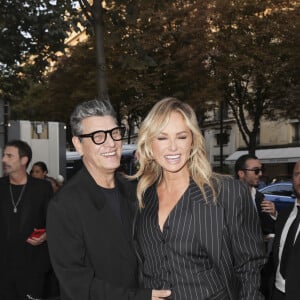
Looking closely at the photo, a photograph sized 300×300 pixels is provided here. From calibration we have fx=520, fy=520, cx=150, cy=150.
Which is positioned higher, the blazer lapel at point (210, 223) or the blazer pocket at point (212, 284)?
the blazer lapel at point (210, 223)

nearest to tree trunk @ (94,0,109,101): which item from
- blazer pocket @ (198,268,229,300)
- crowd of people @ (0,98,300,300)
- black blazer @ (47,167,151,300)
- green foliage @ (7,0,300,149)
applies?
crowd of people @ (0,98,300,300)

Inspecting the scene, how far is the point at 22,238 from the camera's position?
480cm

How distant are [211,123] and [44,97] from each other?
14.3 meters

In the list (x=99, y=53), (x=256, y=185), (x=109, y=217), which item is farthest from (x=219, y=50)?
(x=109, y=217)

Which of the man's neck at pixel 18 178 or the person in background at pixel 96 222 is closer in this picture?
the person in background at pixel 96 222

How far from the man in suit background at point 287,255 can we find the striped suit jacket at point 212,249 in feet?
4.61

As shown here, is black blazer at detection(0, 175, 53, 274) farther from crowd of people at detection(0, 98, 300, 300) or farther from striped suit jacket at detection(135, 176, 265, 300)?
striped suit jacket at detection(135, 176, 265, 300)

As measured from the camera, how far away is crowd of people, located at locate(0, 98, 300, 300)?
269 centimetres

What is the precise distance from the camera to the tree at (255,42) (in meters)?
21.6

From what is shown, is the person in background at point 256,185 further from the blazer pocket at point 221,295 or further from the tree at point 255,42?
the tree at point 255,42

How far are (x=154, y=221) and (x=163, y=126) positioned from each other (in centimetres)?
52

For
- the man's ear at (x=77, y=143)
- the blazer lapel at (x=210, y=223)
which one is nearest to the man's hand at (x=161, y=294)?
the blazer lapel at (x=210, y=223)

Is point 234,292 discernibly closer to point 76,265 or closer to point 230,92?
point 76,265

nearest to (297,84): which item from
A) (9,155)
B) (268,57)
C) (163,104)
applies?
(268,57)
